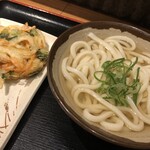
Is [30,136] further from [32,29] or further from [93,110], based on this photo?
[32,29]

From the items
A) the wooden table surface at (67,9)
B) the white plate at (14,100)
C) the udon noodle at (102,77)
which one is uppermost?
the udon noodle at (102,77)

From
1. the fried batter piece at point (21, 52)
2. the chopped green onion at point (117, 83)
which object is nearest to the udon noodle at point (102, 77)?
the chopped green onion at point (117, 83)

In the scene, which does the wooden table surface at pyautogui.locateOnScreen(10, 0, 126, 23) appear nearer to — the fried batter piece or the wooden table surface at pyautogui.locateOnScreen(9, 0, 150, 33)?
the wooden table surface at pyautogui.locateOnScreen(9, 0, 150, 33)

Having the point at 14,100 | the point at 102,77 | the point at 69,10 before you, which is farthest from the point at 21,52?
the point at 69,10

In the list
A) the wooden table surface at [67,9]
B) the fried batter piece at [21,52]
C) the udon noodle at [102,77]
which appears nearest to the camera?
the udon noodle at [102,77]

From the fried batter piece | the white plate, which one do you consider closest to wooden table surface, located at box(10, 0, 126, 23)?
the fried batter piece

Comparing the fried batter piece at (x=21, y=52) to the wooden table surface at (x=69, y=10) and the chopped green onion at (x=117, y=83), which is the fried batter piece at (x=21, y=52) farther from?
the wooden table surface at (x=69, y=10)

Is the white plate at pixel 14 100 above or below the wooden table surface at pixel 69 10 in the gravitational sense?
below
